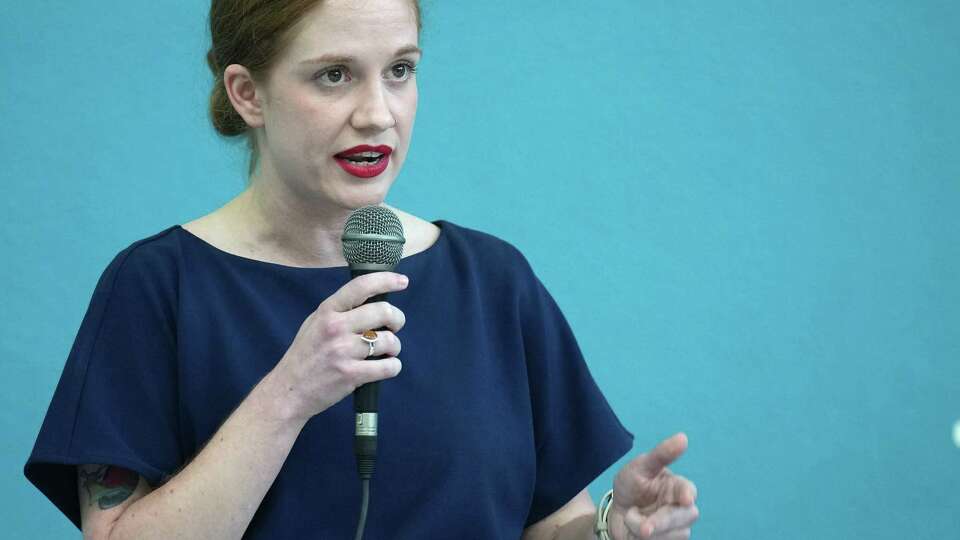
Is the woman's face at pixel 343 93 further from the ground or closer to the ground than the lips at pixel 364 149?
further from the ground

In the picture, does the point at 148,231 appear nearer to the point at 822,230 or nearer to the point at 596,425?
the point at 596,425

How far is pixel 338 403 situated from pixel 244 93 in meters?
0.40

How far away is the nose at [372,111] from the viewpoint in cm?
148

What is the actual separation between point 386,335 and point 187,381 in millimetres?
334

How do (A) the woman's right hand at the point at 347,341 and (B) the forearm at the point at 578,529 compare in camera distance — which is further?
(B) the forearm at the point at 578,529

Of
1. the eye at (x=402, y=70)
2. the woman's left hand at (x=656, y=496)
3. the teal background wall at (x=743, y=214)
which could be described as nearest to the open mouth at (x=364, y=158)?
the eye at (x=402, y=70)

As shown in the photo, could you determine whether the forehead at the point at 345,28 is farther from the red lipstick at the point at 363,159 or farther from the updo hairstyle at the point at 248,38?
the red lipstick at the point at 363,159

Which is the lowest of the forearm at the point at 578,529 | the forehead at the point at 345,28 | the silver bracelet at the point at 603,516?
the forearm at the point at 578,529

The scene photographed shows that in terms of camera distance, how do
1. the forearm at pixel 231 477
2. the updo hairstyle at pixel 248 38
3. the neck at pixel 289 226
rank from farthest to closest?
1. the neck at pixel 289 226
2. the updo hairstyle at pixel 248 38
3. the forearm at pixel 231 477

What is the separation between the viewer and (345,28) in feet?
4.86

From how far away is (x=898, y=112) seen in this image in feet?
10.3

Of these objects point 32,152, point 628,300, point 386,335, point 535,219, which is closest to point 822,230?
point 628,300

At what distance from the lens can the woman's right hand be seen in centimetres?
130

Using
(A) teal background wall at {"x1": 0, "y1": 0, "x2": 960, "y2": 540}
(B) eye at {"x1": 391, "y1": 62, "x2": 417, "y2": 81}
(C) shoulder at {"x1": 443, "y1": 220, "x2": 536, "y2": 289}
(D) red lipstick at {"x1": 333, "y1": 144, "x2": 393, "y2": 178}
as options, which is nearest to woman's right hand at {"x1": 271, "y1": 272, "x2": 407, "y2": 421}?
(D) red lipstick at {"x1": 333, "y1": 144, "x2": 393, "y2": 178}
